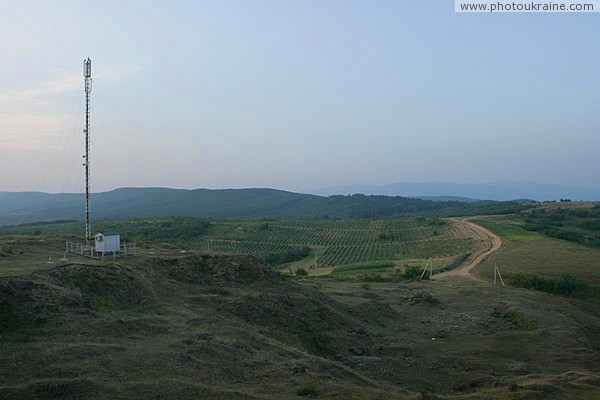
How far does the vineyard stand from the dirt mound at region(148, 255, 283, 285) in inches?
1219

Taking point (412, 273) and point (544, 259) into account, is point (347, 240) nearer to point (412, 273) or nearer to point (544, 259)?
point (412, 273)

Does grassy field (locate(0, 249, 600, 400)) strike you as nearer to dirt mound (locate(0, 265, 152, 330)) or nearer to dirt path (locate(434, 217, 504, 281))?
dirt mound (locate(0, 265, 152, 330))

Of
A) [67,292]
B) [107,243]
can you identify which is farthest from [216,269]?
[67,292]

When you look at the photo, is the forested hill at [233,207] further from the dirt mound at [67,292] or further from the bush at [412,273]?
the dirt mound at [67,292]

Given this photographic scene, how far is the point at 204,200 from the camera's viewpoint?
18475 cm

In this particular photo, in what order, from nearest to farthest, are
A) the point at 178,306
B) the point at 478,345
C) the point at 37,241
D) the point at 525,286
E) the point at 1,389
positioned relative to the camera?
the point at 1,389 → the point at 178,306 → the point at 478,345 → the point at 37,241 → the point at 525,286

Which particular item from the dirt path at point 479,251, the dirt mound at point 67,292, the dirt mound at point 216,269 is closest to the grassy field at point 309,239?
the dirt path at point 479,251

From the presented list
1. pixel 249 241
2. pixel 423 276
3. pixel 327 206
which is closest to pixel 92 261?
pixel 423 276

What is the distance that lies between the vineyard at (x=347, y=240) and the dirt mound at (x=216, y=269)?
3095 cm

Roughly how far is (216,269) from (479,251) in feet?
145

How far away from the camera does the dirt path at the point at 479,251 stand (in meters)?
47.6

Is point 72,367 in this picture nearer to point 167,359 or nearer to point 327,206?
point 167,359

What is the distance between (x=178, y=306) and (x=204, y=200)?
16842cm

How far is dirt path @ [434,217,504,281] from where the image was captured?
156 feet
